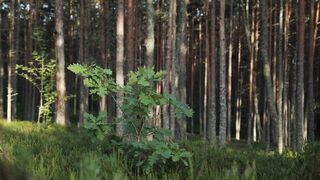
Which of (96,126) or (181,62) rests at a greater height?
(181,62)

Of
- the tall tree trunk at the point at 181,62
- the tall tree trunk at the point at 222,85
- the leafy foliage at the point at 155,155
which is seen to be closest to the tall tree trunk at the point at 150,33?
the tall tree trunk at the point at 222,85

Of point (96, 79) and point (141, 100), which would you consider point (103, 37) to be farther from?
point (141, 100)

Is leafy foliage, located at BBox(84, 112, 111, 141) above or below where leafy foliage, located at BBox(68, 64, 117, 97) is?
below

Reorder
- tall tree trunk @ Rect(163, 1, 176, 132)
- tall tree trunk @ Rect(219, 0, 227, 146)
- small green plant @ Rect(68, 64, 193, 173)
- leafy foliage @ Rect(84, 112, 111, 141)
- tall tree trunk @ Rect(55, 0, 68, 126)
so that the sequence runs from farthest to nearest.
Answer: tall tree trunk @ Rect(219, 0, 227, 146)
tall tree trunk @ Rect(163, 1, 176, 132)
tall tree trunk @ Rect(55, 0, 68, 126)
leafy foliage @ Rect(84, 112, 111, 141)
small green plant @ Rect(68, 64, 193, 173)

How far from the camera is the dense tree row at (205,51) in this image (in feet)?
57.8

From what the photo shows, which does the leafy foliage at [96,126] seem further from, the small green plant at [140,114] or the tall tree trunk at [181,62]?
the tall tree trunk at [181,62]

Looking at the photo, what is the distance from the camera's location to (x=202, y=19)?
117 feet

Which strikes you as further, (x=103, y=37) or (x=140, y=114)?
(x=103, y=37)

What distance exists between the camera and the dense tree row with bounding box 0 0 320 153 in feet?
57.8

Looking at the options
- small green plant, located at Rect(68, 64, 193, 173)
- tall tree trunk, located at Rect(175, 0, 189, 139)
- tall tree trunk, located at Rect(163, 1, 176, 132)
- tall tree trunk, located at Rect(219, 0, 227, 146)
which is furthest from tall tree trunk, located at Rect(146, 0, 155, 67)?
small green plant, located at Rect(68, 64, 193, 173)

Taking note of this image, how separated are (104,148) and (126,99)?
1.55m

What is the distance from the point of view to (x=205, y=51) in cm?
3634

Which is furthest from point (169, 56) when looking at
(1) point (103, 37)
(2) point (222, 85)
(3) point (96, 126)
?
(1) point (103, 37)

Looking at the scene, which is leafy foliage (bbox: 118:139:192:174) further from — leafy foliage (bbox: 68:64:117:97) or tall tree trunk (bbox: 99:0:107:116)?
tall tree trunk (bbox: 99:0:107:116)
